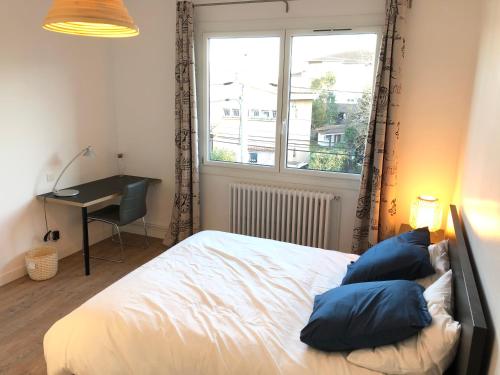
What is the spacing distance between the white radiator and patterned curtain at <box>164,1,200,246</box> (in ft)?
1.40

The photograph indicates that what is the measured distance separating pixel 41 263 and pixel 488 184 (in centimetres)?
334

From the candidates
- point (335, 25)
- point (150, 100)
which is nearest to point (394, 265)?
point (335, 25)

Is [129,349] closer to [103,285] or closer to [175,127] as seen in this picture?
[103,285]

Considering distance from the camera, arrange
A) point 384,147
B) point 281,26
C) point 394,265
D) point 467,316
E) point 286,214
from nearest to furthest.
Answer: point 467,316 < point 394,265 < point 384,147 < point 281,26 < point 286,214

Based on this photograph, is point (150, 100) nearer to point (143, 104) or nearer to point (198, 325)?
point (143, 104)

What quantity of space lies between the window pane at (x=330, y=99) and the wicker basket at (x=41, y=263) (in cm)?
239

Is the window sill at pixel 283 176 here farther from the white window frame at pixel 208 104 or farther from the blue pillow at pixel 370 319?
the blue pillow at pixel 370 319

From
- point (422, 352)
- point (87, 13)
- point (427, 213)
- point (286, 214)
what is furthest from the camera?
point (286, 214)

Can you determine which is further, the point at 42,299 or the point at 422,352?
the point at 42,299

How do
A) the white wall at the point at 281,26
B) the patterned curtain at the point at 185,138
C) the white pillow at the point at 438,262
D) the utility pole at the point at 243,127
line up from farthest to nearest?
the utility pole at the point at 243,127
the patterned curtain at the point at 185,138
the white wall at the point at 281,26
the white pillow at the point at 438,262

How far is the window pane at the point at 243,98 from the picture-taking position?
3.71 m

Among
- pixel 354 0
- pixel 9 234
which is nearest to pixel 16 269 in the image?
pixel 9 234

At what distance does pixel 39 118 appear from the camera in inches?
135

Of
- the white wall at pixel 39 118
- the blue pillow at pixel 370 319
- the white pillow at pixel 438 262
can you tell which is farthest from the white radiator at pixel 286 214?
the blue pillow at pixel 370 319
